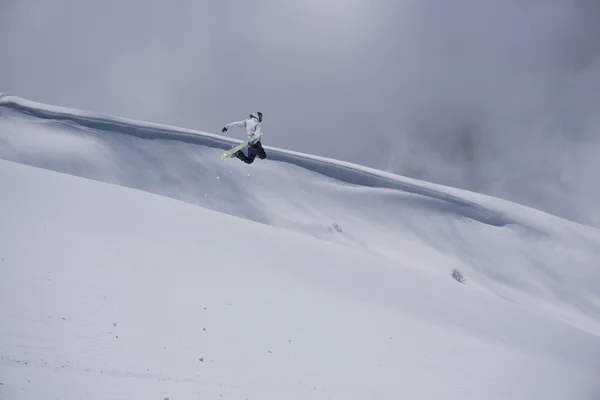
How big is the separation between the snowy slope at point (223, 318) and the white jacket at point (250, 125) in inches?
111

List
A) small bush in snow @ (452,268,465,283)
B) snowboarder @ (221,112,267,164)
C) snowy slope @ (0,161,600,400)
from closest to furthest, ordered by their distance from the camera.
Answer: snowy slope @ (0,161,600,400), snowboarder @ (221,112,267,164), small bush in snow @ (452,268,465,283)

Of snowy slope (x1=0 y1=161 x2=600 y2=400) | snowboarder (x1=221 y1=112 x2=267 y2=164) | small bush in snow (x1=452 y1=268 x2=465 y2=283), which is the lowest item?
snowy slope (x1=0 y1=161 x2=600 y2=400)

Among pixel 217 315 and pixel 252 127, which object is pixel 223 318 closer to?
pixel 217 315

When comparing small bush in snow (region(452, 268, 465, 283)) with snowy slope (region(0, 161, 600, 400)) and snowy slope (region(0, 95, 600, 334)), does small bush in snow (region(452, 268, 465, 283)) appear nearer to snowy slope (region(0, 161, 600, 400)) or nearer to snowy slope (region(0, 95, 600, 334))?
snowy slope (region(0, 95, 600, 334))

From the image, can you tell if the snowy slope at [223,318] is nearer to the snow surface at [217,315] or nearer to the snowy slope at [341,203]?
the snow surface at [217,315]

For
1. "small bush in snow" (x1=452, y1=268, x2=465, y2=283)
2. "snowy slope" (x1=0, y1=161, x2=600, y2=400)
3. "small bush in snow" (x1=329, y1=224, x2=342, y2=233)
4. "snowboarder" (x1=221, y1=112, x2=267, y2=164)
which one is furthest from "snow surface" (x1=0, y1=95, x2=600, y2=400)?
"small bush in snow" (x1=329, y1=224, x2=342, y2=233)

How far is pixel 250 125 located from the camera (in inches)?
458

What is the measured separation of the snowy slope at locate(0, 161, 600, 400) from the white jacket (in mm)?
2827

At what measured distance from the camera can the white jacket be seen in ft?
38.0

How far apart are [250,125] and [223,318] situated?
423cm

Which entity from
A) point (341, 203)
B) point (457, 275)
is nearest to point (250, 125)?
point (457, 275)

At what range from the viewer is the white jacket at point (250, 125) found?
1158 cm

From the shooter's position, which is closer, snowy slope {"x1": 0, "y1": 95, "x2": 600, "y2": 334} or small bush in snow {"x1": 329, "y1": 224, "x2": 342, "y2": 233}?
snowy slope {"x1": 0, "y1": 95, "x2": 600, "y2": 334}

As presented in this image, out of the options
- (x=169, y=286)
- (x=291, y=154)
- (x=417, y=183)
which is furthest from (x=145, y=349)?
(x=417, y=183)
